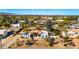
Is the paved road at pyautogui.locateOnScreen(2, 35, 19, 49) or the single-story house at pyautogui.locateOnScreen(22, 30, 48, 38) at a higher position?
the single-story house at pyautogui.locateOnScreen(22, 30, 48, 38)

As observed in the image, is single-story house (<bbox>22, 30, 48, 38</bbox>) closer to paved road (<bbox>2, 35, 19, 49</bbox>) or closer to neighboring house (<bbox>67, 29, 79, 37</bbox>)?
paved road (<bbox>2, 35, 19, 49</bbox>)

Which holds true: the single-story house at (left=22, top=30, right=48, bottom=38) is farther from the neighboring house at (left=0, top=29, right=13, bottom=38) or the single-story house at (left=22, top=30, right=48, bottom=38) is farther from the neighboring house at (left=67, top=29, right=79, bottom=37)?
the neighboring house at (left=67, top=29, right=79, bottom=37)

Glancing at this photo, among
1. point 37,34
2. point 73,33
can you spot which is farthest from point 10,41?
point 73,33

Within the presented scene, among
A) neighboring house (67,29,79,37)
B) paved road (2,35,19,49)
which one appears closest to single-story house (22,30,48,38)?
paved road (2,35,19,49)

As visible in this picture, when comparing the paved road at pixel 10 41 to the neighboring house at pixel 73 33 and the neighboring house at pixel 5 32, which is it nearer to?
the neighboring house at pixel 5 32

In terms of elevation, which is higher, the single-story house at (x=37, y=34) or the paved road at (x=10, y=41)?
the single-story house at (x=37, y=34)

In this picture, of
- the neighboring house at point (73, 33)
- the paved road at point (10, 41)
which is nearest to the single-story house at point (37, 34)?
the paved road at point (10, 41)

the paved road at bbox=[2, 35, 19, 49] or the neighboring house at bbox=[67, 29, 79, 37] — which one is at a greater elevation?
the neighboring house at bbox=[67, 29, 79, 37]

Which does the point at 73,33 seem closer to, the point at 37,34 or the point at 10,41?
the point at 37,34
